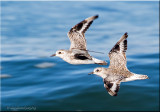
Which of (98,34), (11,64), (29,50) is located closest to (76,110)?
(11,64)

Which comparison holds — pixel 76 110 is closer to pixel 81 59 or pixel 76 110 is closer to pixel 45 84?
pixel 45 84

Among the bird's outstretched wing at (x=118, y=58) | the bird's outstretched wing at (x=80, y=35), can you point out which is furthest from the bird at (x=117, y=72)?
the bird's outstretched wing at (x=80, y=35)

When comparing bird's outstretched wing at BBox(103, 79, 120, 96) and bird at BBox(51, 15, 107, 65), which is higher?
bird at BBox(51, 15, 107, 65)

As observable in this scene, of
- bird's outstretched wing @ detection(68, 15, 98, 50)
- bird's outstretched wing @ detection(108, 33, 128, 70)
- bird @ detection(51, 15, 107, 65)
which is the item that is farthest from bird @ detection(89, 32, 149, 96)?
bird's outstretched wing @ detection(68, 15, 98, 50)

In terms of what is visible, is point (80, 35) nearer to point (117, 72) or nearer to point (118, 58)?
point (118, 58)

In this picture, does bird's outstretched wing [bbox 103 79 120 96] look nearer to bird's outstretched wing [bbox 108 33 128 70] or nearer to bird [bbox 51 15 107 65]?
bird [bbox 51 15 107 65]

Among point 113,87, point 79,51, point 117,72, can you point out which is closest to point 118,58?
point 117,72
